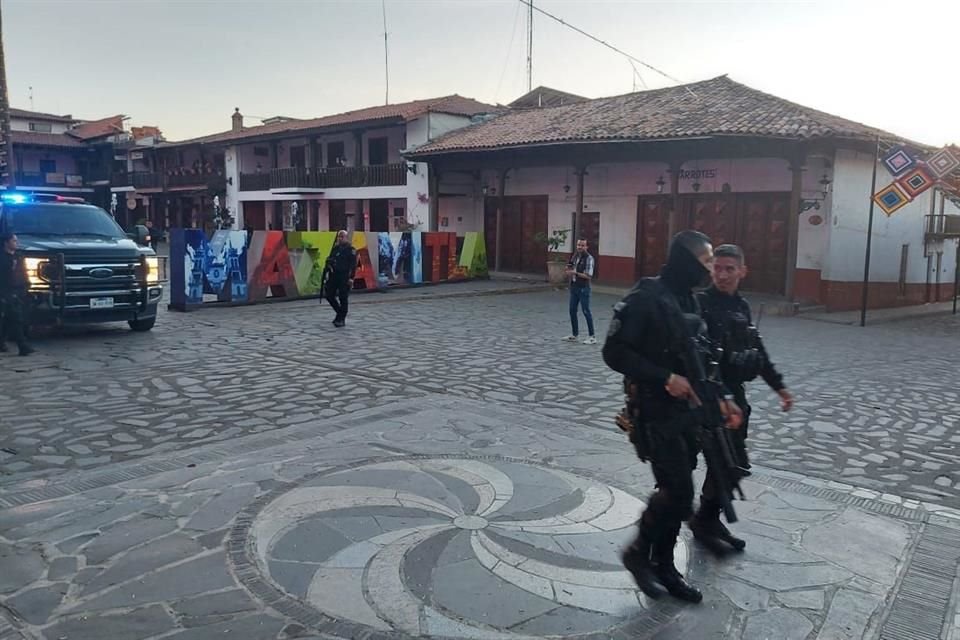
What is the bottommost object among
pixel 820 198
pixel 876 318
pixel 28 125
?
pixel 876 318

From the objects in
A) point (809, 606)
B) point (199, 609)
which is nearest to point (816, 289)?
point (809, 606)

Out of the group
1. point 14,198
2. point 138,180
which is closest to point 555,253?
point 14,198

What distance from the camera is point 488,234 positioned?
26.2 meters

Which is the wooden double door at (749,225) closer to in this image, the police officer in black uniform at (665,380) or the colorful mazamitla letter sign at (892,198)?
the colorful mazamitla letter sign at (892,198)

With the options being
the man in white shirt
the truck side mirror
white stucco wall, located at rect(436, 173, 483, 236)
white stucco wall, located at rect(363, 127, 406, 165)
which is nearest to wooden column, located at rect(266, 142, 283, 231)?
white stucco wall, located at rect(363, 127, 406, 165)

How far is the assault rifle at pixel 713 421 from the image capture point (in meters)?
3.50

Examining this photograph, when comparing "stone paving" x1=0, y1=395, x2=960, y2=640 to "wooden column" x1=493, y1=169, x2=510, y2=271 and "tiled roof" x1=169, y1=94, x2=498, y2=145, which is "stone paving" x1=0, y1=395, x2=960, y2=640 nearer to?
"wooden column" x1=493, y1=169, x2=510, y2=271

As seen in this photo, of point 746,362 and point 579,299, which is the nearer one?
point 746,362

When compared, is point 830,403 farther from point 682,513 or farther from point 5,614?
point 5,614

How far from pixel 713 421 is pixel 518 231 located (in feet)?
71.8

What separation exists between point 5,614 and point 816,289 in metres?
17.6

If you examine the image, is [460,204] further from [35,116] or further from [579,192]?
[35,116]

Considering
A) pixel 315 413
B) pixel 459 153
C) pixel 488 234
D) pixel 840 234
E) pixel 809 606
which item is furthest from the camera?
pixel 488 234

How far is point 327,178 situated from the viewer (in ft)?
110
